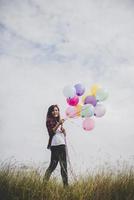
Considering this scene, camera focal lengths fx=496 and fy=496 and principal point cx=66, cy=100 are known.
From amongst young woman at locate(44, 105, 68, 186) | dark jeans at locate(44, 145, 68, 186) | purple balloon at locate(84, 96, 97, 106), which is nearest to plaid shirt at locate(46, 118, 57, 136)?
young woman at locate(44, 105, 68, 186)

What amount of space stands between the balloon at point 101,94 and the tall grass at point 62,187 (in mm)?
1006

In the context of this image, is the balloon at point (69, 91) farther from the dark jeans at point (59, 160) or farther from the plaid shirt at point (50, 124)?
the dark jeans at point (59, 160)

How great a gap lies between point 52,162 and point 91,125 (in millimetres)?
690

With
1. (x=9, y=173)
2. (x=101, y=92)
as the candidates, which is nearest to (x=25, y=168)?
(x=9, y=173)

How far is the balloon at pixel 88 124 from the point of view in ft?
19.8

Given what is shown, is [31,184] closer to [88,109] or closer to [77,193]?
[77,193]

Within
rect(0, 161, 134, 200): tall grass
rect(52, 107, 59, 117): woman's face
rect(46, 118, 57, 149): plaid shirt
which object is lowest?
rect(0, 161, 134, 200): tall grass

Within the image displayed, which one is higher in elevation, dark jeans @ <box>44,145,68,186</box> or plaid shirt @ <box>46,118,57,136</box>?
plaid shirt @ <box>46,118,57,136</box>

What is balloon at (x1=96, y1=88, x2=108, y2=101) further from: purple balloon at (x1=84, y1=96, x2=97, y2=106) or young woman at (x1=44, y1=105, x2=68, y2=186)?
young woman at (x1=44, y1=105, x2=68, y2=186)

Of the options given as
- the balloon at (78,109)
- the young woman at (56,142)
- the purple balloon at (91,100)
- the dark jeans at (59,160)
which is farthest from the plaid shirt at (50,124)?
the purple balloon at (91,100)

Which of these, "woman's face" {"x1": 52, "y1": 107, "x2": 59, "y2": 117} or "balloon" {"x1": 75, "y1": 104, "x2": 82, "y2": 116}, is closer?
"woman's face" {"x1": 52, "y1": 107, "x2": 59, "y2": 117}

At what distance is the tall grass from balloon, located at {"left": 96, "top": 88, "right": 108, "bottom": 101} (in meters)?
1.01

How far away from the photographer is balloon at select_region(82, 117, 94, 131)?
603 cm

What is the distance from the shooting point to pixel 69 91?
6.21 m
